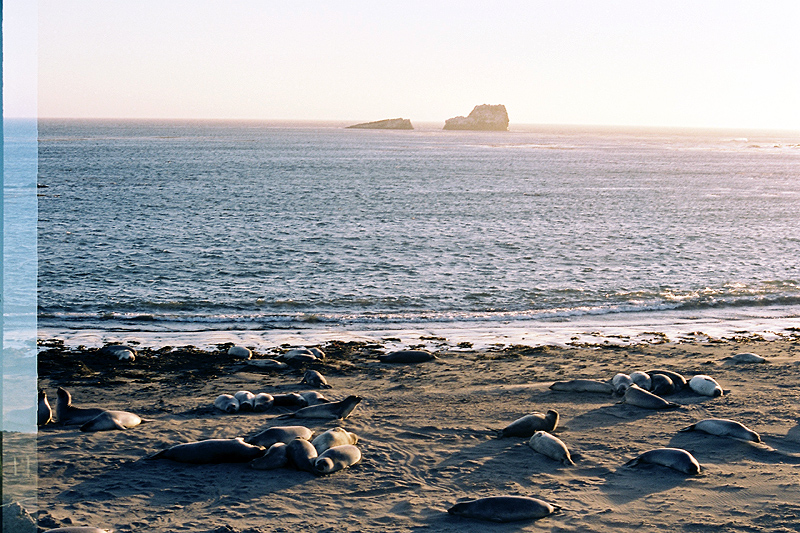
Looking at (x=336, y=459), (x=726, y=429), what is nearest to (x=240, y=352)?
(x=336, y=459)

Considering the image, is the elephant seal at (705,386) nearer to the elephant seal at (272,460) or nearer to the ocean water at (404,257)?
the ocean water at (404,257)

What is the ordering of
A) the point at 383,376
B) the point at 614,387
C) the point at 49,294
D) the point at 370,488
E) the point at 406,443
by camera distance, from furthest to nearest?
1. the point at 49,294
2. the point at 383,376
3. the point at 614,387
4. the point at 406,443
5. the point at 370,488

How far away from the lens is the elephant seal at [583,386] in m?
9.98

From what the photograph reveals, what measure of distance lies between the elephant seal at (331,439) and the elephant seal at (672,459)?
10.1 ft

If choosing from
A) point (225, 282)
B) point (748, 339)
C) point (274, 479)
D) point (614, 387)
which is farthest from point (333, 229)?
point (274, 479)

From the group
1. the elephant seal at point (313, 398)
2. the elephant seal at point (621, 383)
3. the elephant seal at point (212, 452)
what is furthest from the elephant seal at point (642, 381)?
the elephant seal at point (212, 452)

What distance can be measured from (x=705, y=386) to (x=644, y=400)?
3.97 feet

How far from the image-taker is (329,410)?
342 inches

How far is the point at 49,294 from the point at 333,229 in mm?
14286

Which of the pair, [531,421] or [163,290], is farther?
[163,290]

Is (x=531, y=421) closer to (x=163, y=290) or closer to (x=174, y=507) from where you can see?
(x=174, y=507)

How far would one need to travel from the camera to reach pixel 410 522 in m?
5.96

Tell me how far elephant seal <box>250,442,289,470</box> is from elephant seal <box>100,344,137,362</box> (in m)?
5.68

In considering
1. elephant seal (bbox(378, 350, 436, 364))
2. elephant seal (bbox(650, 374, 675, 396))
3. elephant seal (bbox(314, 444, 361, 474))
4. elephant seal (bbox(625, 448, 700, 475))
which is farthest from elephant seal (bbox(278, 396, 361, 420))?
elephant seal (bbox(650, 374, 675, 396))
